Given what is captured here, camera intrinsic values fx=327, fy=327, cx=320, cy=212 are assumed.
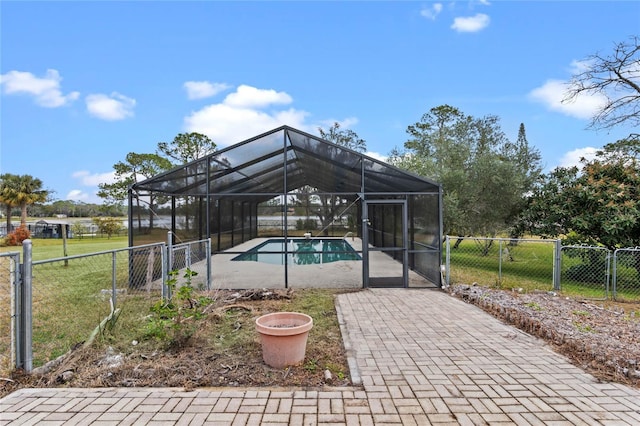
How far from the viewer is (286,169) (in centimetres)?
764

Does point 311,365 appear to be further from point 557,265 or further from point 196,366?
point 557,265

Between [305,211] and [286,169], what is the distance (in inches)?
75.5

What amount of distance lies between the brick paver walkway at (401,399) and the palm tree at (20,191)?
3069cm

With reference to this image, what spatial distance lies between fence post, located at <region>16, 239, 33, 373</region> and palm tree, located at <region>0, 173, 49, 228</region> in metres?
29.6

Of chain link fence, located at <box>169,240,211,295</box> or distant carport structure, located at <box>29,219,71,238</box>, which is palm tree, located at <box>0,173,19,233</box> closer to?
distant carport structure, located at <box>29,219,71,238</box>

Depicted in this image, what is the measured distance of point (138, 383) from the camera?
9.50 feet

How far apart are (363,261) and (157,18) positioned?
25.2 feet

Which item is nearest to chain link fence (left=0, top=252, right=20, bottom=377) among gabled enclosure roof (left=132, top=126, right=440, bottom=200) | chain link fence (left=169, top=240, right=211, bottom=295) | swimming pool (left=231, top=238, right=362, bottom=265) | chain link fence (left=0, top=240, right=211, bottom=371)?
chain link fence (left=0, top=240, right=211, bottom=371)

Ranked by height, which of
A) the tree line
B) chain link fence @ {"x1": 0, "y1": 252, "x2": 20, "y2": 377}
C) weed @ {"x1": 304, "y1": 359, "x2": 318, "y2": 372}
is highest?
the tree line

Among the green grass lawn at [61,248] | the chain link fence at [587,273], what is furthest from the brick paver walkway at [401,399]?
the green grass lawn at [61,248]

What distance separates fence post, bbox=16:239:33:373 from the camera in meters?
3.04

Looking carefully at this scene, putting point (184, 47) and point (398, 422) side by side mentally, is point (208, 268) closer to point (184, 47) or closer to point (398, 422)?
point (398, 422)

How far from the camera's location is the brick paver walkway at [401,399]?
2.38 m

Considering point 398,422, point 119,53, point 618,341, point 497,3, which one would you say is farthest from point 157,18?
point 618,341
